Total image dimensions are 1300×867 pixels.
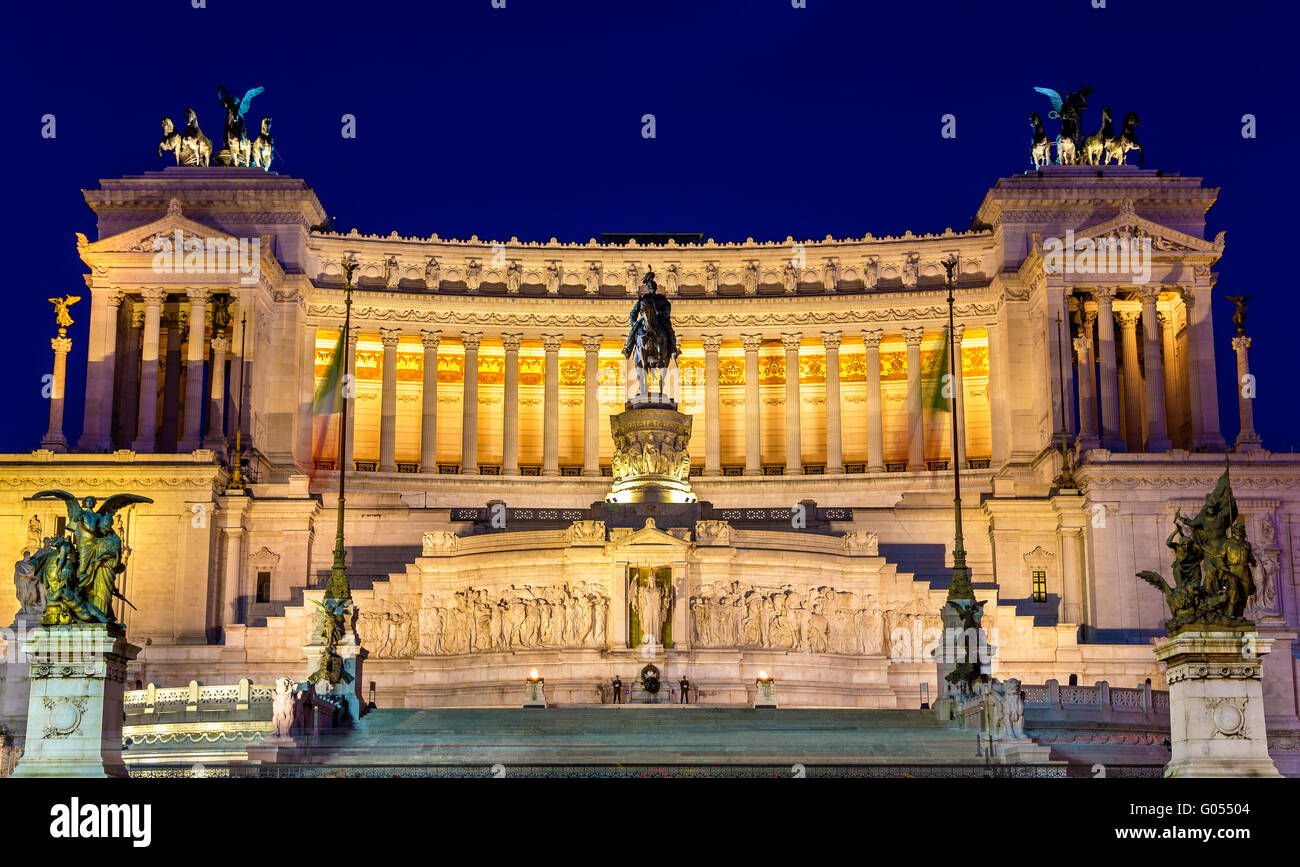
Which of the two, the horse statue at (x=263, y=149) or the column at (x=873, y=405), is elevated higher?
the horse statue at (x=263, y=149)

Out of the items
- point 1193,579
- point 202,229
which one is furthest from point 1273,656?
point 202,229

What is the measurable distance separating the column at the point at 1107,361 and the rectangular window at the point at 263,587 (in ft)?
121

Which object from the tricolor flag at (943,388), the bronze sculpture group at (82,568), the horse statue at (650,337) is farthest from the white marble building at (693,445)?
the bronze sculpture group at (82,568)

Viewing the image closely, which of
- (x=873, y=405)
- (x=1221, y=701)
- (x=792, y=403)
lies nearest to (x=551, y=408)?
(x=792, y=403)

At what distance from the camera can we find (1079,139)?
3356 inches

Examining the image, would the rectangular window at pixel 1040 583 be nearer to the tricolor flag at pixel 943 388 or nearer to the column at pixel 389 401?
the tricolor flag at pixel 943 388

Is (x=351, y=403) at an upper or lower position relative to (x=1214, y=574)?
upper

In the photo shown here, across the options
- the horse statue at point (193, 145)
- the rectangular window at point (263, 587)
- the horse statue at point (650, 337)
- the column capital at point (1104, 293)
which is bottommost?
the rectangular window at point (263, 587)

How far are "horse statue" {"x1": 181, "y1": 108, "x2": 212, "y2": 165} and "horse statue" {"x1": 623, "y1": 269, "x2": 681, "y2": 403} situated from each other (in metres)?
31.7

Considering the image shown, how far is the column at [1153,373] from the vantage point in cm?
7762

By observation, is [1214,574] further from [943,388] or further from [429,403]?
[429,403]

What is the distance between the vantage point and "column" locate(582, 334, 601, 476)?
84.2 m

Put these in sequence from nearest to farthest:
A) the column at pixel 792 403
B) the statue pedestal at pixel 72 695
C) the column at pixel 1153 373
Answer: the statue pedestal at pixel 72 695 → the column at pixel 1153 373 → the column at pixel 792 403

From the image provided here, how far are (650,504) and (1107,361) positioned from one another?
30.0 m
